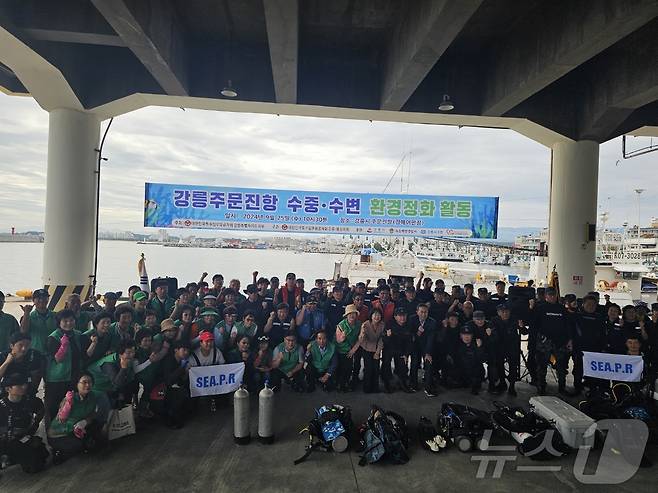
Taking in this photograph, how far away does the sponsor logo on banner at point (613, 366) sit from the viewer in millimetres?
5887

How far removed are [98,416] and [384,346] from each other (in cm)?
409

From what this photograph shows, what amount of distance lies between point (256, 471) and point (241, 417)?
651 mm

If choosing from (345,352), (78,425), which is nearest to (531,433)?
(345,352)

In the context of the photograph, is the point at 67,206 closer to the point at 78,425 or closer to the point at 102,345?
the point at 102,345

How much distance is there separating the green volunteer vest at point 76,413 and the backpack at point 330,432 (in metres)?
2.41

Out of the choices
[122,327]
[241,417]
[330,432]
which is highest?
[122,327]

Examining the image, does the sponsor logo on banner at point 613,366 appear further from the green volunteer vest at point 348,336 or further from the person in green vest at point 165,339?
the person in green vest at point 165,339

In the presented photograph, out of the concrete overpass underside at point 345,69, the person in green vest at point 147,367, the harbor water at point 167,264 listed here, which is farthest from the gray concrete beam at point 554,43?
the harbor water at point 167,264

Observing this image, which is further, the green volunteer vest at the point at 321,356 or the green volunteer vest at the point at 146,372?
the green volunteer vest at the point at 321,356

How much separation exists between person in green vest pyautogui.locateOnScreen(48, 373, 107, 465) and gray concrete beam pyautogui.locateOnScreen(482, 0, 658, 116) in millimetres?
7627

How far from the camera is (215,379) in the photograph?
17.2ft

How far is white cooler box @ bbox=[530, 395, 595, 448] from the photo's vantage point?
4457mm

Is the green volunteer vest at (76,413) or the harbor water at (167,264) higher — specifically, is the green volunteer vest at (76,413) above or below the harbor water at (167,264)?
below

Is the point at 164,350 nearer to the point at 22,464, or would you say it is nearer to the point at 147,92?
the point at 22,464
